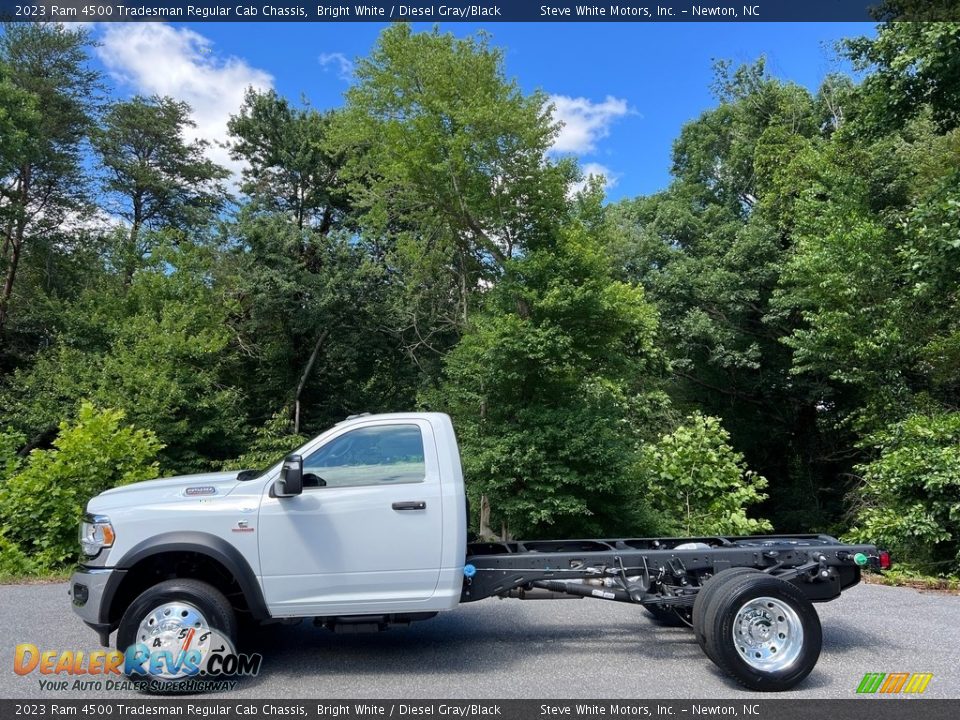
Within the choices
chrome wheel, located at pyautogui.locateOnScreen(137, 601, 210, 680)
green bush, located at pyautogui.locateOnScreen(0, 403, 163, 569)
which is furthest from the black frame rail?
green bush, located at pyautogui.locateOnScreen(0, 403, 163, 569)

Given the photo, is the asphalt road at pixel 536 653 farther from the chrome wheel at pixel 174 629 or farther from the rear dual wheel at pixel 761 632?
the chrome wheel at pixel 174 629

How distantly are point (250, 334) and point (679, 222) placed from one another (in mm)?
16285

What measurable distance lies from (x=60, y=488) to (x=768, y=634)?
442 inches

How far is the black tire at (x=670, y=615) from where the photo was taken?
615cm

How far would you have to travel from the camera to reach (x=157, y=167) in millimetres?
30250

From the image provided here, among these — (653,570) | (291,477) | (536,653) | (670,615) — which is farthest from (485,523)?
(291,477)

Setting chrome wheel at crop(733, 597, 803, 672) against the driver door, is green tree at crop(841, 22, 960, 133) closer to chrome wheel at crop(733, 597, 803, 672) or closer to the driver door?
chrome wheel at crop(733, 597, 803, 672)

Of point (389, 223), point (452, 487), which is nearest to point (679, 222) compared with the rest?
point (389, 223)

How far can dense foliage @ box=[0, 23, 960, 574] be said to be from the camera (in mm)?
12859

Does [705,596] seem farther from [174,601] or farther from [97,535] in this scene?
[97,535]

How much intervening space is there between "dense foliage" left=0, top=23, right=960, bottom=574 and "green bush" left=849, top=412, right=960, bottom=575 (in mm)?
55

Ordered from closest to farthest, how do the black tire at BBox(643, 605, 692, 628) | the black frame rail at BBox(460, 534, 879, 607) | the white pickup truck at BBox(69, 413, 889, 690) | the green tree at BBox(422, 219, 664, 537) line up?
the white pickup truck at BBox(69, 413, 889, 690), the black frame rail at BBox(460, 534, 879, 607), the black tire at BBox(643, 605, 692, 628), the green tree at BBox(422, 219, 664, 537)

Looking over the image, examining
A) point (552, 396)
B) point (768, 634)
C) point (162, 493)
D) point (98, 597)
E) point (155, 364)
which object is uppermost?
point (155, 364)

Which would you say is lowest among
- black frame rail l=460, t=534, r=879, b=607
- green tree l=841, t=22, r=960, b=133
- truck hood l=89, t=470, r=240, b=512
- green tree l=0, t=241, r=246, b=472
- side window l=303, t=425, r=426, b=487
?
black frame rail l=460, t=534, r=879, b=607
